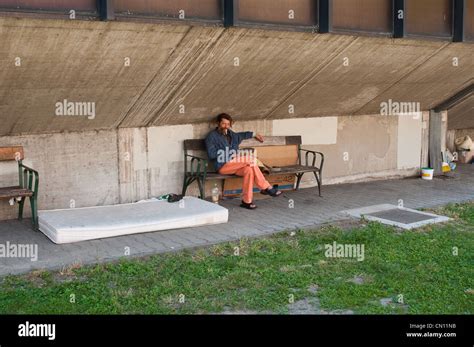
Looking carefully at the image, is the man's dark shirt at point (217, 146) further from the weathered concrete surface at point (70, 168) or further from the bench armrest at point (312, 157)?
the bench armrest at point (312, 157)

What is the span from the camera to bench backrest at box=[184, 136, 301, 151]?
34.9ft

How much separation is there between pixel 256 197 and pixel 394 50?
3.44 metres

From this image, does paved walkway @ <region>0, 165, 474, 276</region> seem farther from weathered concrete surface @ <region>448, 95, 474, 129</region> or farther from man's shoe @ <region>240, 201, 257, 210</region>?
weathered concrete surface @ <region>448, 95, 474, 129</region>

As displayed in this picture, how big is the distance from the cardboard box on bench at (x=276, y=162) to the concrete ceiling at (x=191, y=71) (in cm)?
62

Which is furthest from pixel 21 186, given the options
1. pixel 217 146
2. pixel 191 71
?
pixel 217 146

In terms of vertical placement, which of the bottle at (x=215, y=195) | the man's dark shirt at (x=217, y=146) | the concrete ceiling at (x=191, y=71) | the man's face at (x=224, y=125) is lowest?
the bottle at (x=215, y=195)

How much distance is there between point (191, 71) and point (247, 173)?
199 cm

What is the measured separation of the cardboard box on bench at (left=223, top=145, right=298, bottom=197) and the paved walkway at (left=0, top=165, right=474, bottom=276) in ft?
0.87

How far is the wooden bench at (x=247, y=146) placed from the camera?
33.8 ft

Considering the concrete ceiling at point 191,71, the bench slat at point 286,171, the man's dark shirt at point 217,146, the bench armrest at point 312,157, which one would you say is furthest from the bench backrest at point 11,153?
the bench armrest at point 312,157

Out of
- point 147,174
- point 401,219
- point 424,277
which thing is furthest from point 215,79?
point 424,277

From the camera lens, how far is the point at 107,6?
281 inches

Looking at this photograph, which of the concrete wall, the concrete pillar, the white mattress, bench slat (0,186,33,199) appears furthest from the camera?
the concrete pillar

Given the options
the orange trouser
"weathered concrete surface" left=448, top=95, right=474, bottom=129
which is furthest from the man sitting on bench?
"weathered concrete surface" left=448, top=95, right=474, bottom=129
